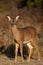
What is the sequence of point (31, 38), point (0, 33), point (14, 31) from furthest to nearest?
point (0, 33)
point (31, 38)
point (14, 31)

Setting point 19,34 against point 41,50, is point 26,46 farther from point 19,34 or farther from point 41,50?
point 19,34

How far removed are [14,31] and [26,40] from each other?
0.89 m

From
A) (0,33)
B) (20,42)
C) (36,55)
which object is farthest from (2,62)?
(0,33)

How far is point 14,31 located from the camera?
12.9m

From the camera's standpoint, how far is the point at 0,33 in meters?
16.1

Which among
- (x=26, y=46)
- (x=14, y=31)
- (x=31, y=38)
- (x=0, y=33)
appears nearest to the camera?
(x=14, y=31)

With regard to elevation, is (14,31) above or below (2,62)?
above

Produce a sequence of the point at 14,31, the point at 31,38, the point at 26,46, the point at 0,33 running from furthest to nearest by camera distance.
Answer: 1. the point at 0,33
2. the point at 26,46
3. the point at 31,38
4. the point at 14,31

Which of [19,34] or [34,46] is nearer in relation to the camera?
[19,34]

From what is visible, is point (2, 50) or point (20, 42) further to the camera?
point (2, 50)

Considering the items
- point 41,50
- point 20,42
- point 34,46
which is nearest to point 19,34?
point 20,42

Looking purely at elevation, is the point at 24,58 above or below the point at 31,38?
below

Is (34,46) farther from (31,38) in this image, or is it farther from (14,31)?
(14,31)

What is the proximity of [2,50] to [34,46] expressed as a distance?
1903 millimetres
